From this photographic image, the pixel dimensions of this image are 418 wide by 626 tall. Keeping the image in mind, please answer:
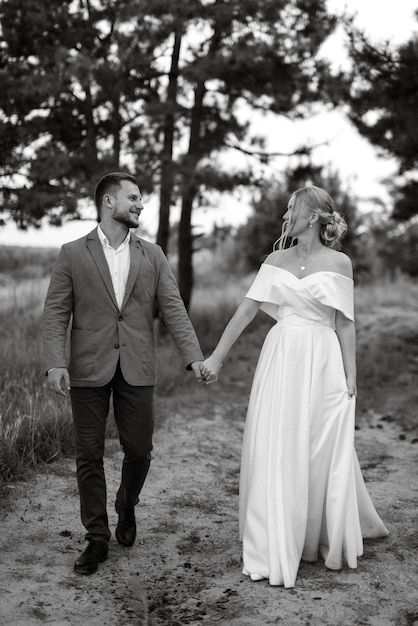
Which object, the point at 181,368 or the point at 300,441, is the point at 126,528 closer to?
the point at 300,441

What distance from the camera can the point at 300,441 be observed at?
14.6ft

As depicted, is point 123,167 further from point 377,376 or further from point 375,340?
point 375,340

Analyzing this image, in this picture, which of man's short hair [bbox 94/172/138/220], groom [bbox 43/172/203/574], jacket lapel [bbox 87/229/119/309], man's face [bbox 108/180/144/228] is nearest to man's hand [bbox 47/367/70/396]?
groom [bbox 43/172/203/574]

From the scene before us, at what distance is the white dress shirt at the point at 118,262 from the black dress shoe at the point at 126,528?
1.32 metres

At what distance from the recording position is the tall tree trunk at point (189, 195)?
12.5 meters

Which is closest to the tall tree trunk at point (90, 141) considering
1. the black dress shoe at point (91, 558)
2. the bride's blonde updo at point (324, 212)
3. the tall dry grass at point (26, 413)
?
the tall dry grass at point (26, 413)

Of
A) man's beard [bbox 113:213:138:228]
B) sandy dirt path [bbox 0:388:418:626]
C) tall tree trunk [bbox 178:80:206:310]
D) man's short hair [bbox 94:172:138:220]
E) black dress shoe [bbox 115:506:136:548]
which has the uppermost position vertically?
tall tree trunk [bbox 178:80:206:310]

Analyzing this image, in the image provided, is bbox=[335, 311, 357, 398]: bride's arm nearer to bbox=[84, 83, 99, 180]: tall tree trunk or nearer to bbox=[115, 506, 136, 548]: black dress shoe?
bbox=[115, 506, 136, 548]: black dress shoe

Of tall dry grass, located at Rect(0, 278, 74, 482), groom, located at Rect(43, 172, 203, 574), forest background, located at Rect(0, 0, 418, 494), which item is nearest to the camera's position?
groom, located at Rect(43, 172, 203, 574)

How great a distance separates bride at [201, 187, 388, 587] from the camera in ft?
14.5

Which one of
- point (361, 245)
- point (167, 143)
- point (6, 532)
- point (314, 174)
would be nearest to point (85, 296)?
point (6, 532)

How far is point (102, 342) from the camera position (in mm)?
4449

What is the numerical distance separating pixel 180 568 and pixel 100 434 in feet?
3.06

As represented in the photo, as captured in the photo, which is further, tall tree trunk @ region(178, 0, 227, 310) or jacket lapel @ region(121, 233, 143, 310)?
tall tree trunk @ region(178, 0, 227, 310)
